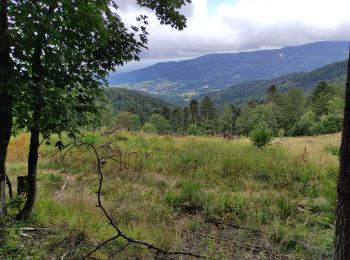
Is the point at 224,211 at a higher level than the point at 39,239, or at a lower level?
lower

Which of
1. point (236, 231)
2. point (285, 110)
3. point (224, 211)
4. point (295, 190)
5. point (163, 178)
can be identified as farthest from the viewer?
point (285, 110)

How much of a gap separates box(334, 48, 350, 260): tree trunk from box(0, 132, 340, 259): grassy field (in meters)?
1.53

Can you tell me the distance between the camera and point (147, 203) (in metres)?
7.20

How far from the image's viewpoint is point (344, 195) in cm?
215

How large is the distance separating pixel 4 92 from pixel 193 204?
4675 millimetres

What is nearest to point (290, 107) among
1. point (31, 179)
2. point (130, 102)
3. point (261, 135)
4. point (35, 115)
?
point (261, 135)

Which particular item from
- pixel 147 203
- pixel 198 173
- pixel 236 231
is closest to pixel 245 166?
pixel 198 173

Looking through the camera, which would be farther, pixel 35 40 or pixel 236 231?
pixel 236 231

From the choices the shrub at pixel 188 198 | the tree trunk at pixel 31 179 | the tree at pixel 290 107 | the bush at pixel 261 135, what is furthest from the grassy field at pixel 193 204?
the tree at pixel 290 107

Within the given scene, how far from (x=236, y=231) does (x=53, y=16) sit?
4.20 m

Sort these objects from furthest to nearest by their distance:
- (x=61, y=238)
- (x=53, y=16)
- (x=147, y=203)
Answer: (x=147, y=203), (x=61, y=238), (x=53, y=16)

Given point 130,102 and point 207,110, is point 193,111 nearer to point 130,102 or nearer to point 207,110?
point 207,110

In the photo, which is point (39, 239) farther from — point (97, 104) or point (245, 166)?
point (245, 166)

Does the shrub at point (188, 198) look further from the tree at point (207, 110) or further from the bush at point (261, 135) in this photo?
the tree at point (207, 110)
